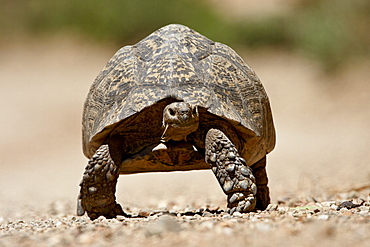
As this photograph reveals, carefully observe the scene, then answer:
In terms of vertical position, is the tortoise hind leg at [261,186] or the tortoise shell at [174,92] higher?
the tortoise shell at [174,92]

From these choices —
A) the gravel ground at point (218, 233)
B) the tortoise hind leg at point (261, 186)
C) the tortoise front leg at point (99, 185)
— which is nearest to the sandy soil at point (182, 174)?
the gravel ground at point (218, 233)

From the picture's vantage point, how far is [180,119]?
15.2ft

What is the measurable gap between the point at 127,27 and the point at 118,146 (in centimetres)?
2219

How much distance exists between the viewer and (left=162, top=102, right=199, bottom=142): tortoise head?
4.63m

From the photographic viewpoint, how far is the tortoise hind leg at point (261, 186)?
599 centimetres

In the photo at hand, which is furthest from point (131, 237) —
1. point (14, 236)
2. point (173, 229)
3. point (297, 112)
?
point (297, 112)

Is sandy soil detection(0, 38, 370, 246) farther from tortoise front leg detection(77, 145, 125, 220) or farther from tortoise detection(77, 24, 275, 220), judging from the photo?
tortoise detection(77, 24, 275, 220)

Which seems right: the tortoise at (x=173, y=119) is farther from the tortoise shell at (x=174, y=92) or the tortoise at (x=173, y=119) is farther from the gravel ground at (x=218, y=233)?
the gravel ground at (x=218, y=233)

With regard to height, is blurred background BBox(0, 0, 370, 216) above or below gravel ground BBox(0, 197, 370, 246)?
above

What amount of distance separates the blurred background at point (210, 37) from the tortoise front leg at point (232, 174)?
446cm

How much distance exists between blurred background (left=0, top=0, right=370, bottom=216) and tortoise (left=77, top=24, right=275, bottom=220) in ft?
13.1

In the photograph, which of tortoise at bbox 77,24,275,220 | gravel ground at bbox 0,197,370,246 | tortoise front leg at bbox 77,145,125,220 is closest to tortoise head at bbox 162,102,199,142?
tortoise at bbox 77,24,275,220

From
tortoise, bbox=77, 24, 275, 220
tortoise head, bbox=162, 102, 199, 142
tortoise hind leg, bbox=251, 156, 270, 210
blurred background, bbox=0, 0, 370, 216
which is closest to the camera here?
tortoise head, bbox=162, 102, 199, 142

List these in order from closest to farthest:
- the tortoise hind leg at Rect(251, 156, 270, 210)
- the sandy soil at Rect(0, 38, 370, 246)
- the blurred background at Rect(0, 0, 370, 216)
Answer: the sandy soil at Rect(0, 38, 370, 246)
the tortoise hind leg at Rect(251, 156, 270, 210)
the blurred background at Rect(0, 0, 370, 216)
